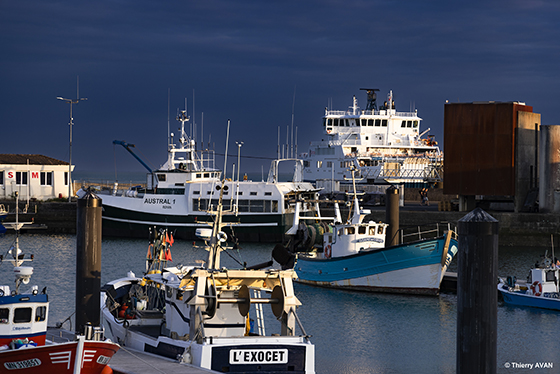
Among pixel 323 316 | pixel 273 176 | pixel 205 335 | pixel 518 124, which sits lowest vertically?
pixel 323 316

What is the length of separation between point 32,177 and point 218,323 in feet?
138

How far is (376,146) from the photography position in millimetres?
62625

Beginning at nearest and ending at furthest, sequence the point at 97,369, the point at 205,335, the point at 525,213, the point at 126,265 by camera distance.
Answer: the point at 97,369 → the point at 205,335 → the point at 126,265 → the point at 525,213

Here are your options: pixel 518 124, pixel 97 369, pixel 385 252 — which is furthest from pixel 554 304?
pixel 518 124

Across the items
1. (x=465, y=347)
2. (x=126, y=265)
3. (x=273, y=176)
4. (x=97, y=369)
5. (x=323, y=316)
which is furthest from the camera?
(x=273, y=176)

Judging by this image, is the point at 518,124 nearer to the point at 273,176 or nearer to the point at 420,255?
the point at 273,176

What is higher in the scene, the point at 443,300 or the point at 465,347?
the point at 465,347

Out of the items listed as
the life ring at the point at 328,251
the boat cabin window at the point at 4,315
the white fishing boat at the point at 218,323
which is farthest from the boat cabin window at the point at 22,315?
the life ring at the point at 328,251

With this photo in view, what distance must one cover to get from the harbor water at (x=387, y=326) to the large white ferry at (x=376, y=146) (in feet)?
84.2

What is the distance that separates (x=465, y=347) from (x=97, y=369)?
6.44m

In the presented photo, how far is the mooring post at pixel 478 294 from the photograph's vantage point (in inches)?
441

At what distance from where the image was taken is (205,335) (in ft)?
45.5

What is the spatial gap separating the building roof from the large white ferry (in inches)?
889

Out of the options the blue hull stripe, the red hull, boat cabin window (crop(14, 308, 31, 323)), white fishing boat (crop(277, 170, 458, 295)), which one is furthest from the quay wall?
the red hull
